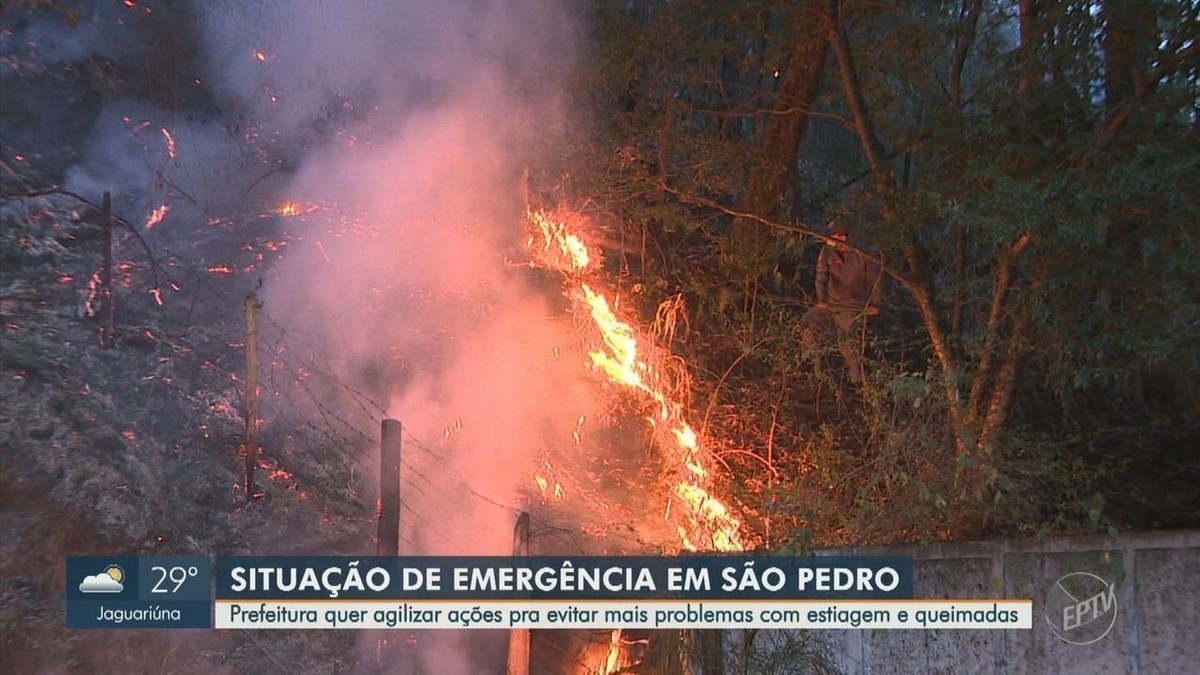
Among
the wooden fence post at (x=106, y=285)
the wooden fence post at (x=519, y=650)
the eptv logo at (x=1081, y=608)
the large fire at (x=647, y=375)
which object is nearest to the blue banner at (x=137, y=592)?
the wooden fence post at (x=519, y=650)

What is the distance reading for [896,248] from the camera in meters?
8.34

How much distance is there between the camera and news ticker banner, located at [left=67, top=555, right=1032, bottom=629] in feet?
23.6

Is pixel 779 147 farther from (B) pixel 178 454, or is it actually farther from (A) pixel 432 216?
(B) pixel 178 454

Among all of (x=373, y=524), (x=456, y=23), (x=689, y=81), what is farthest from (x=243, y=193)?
(x=689, y=81)

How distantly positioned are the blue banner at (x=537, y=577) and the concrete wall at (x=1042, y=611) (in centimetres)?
46

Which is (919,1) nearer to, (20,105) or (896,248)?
(896,248)

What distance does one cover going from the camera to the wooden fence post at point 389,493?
342 inches

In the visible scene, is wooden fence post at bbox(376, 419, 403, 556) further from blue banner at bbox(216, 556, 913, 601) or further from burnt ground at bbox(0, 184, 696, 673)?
burnt ground at bbox(0, 184, 696, 673)

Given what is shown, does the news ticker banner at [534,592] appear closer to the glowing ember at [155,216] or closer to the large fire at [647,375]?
the large fire at [647,375]

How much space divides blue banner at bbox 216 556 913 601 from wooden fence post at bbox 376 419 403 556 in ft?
0.53

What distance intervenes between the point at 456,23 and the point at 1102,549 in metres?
11.9

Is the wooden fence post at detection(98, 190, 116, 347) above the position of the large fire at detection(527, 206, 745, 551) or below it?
above

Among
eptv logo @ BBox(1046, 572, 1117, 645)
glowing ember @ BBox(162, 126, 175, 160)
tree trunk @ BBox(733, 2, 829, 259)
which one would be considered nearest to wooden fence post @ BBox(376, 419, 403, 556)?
tree trunk @ BBox(733, 2, 829, 259)

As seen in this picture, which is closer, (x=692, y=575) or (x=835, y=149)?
(x=692, y=575)
